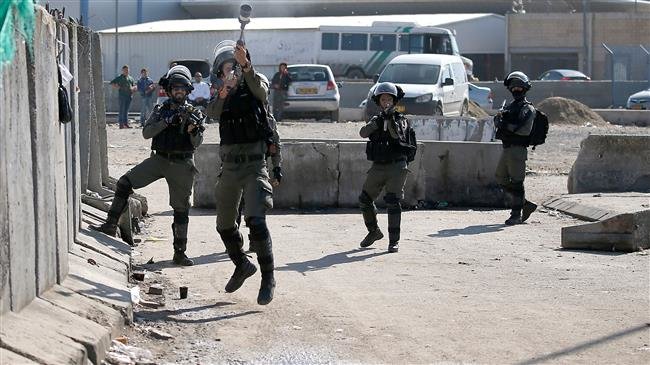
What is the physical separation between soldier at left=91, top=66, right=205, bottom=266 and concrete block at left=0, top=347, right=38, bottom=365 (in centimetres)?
517

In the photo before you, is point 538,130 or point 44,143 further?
point 538,130

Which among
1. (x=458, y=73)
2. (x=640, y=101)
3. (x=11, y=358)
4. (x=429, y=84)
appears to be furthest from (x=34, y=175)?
(x=640, y=101)

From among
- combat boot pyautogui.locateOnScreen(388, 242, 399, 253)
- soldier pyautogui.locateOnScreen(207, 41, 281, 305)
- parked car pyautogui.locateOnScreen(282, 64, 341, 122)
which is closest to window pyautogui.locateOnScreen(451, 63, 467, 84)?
parked car pyautogui.locateOnScreen(282, 64, 341, 122)

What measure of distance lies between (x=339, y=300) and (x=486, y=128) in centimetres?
1327

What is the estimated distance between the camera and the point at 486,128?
22250 mm

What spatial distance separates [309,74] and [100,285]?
28.0 metres

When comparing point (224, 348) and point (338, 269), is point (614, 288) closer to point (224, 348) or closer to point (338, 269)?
point (338, 269)

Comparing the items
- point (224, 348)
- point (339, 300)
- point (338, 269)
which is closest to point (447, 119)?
point (338, 269)

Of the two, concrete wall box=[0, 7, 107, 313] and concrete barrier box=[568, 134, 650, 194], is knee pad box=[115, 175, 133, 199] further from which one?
concrete barrier box=[568, 134, 650, 194]

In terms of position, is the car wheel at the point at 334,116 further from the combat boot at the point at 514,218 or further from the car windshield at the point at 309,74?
the combat boot at the point at 514,218

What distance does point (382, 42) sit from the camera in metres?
52.3

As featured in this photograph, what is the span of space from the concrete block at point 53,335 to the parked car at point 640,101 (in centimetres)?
3601

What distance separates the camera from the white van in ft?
96.2

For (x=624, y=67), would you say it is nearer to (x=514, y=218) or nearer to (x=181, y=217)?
(x=514, y=218)
